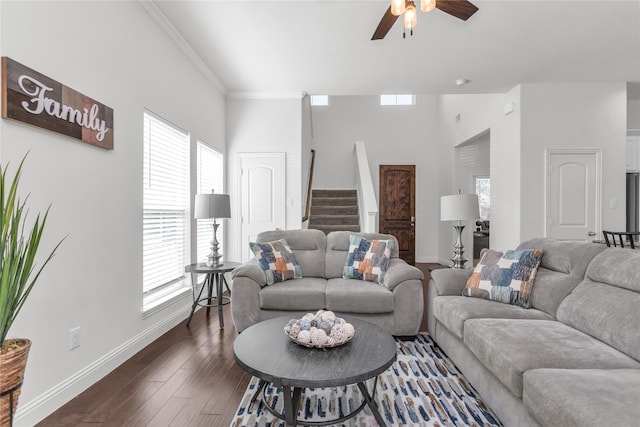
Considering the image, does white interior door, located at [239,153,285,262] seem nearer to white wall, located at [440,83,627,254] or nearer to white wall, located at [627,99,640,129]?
white wall, located at [440,83,627,254]

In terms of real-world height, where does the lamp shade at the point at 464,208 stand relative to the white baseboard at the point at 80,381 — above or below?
above

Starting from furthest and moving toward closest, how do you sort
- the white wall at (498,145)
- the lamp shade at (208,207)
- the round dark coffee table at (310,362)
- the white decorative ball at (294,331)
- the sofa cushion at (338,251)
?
the white wall at (498,145), the sofa cushion at (338,251), the lamp shade at (208,207), the white decorative ball at (294,331), the round dark coffee table at (310,362)

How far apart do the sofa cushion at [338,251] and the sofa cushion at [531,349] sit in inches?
62.5

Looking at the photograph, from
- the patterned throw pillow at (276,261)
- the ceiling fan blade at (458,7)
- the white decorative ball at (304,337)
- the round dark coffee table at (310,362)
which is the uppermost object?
the ceiling fan blade at (458,7)

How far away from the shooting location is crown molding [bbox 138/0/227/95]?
2891mm

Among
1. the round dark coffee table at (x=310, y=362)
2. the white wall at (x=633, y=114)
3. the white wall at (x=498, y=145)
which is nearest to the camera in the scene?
the round dark coffee table at (x=310, y=362)

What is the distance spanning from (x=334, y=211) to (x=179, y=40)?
181 inches

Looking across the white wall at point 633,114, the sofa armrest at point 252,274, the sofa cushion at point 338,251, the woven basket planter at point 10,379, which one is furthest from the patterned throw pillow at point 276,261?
the white wall at point 633,114

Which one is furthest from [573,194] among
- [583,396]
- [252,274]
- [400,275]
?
[252,274]

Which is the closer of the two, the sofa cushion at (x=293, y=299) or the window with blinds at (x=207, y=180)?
the sofa cushion at (x=293, y=299)

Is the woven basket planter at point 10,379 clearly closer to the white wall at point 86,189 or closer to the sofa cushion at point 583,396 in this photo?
the white wall at point 86,189

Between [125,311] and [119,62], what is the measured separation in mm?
1926

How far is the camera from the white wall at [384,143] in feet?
25.7

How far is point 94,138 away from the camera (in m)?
2.27
